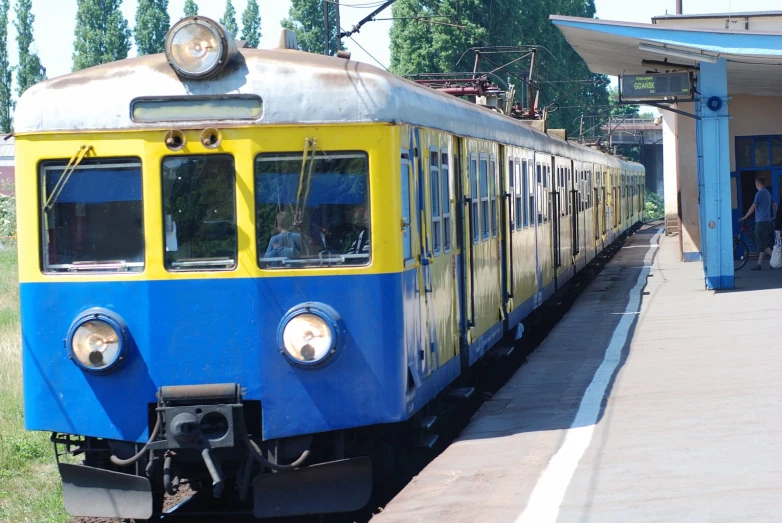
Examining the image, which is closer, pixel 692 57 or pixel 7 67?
pixel 692 57

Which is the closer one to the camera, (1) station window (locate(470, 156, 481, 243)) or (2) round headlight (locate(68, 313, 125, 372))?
(2) round headlight (locate(68, 313, 125, 372))

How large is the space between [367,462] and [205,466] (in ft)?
3.13

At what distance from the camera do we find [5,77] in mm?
64250

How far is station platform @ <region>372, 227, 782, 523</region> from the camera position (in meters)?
5.93

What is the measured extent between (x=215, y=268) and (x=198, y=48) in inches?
48.8

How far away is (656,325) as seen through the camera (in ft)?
45.1

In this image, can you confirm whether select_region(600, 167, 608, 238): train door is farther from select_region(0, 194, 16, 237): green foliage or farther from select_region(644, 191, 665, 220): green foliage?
select_region(644, 191, 665, 220): green foliage

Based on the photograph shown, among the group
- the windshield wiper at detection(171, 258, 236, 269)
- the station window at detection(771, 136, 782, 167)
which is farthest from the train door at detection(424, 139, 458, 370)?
the station window at detection(771, 136, 782, 167)

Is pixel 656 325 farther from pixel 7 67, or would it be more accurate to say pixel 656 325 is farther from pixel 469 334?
pixel 7 67

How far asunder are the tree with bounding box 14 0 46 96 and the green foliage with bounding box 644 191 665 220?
3573 cm

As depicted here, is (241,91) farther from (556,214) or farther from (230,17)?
(230,17)

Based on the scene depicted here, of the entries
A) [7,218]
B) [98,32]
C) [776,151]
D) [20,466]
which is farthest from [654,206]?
[20,466]

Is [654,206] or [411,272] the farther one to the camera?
[654,206]

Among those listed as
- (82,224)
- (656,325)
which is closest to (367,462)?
(82,224)
